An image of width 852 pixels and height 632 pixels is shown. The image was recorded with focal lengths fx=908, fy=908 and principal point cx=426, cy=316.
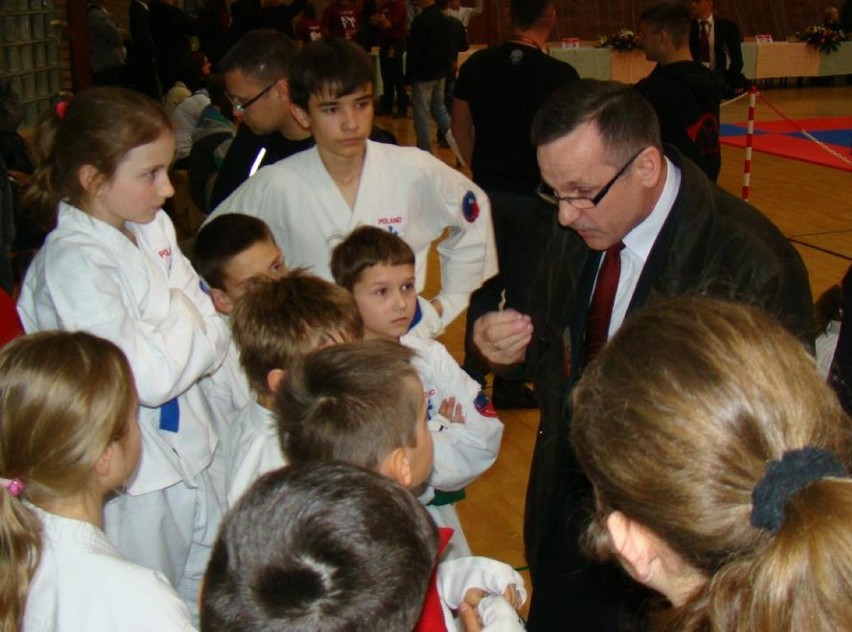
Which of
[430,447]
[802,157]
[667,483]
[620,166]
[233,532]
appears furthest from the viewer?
[802,157]

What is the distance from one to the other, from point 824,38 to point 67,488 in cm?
1892

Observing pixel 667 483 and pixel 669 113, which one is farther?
pixel 669 113

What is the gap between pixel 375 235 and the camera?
3010 millimetres

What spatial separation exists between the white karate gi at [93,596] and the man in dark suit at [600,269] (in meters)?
1.10

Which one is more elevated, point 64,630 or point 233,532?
point 233,532

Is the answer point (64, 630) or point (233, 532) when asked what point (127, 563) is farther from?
point (233, 532)

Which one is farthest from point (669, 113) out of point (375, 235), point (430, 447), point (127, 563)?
point (127, 563)

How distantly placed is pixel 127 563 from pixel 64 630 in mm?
162

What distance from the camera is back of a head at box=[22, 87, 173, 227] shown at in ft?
8.39

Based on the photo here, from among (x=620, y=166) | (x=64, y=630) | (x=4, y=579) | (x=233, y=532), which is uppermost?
(x=620, y=166)

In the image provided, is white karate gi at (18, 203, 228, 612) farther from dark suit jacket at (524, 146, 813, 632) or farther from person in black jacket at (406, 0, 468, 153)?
person in black jacket at (406, 0, 468, 153)

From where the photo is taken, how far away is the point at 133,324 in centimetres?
246

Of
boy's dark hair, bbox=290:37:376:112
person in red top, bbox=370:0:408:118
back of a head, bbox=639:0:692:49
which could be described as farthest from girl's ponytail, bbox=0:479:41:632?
person in red top, bbox=370:0:408:118

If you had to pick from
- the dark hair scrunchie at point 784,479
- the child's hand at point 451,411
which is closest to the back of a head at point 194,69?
the child's hand at point 451,411
